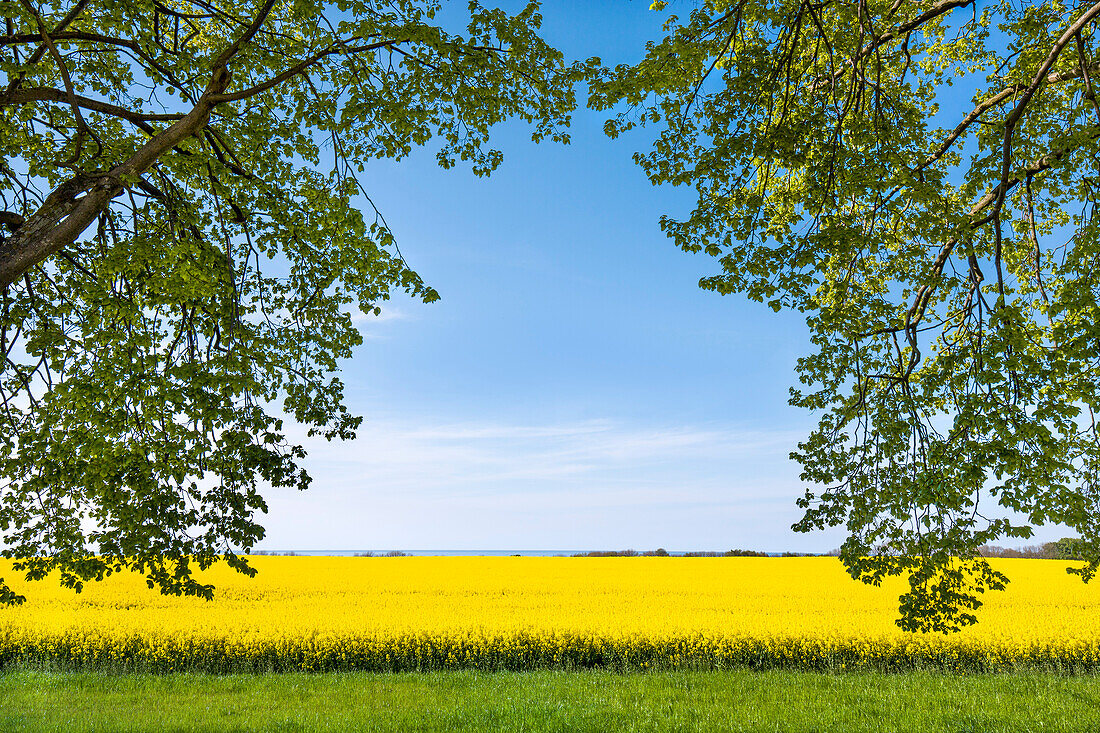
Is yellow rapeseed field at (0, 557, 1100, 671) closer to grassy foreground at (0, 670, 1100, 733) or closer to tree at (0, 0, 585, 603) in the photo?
grassy foreground at (0, 670, 1100, 733)

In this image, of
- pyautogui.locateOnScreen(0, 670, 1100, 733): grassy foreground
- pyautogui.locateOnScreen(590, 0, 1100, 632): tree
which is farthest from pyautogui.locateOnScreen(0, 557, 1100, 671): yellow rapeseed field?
pyautogui.locateOnScreen(590, 0, 1100, 632): tree

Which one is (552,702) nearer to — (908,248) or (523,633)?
(523,633)

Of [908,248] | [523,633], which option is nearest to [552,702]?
[523,633]

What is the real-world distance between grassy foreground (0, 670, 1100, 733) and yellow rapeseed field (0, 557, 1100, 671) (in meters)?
0.91

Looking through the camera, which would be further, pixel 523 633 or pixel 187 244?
pixel 523 633

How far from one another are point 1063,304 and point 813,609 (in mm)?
12928

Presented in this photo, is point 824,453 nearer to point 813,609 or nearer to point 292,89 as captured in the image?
point 292,89

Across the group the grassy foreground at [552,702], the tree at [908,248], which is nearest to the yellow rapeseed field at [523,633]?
the grassy foreground at [552,702]

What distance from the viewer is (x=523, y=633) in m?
13.2

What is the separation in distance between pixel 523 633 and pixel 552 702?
140 inches

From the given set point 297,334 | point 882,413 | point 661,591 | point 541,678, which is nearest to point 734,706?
point 541,678

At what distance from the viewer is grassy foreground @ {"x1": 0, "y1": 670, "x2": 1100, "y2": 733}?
900 centimetres

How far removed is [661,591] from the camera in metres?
21.6

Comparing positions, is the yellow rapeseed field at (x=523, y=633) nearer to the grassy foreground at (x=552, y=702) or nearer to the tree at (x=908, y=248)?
the grassy foreground at (x=552, y=702)
